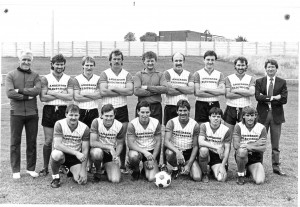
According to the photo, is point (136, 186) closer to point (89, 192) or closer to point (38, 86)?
point (89, 192)

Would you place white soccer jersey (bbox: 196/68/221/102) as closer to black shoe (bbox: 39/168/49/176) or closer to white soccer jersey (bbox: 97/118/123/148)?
white soccer jersey (bbox: 97/118/123/148)

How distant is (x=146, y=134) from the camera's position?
5.51 meters

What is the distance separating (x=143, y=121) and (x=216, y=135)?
108 centimetres

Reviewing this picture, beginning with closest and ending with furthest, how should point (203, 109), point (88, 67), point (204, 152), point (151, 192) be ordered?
1. point (151, 192)
2. point (204, 152)
3. point (88, 67)
4. point (203, 109)

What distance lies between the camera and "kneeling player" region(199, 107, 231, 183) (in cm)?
538

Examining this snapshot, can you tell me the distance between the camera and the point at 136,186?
16.7ft

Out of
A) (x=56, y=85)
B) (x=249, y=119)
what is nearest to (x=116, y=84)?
(x=56, y=85)

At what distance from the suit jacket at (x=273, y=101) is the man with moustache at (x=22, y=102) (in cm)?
327

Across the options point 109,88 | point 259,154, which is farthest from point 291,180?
point 109,88

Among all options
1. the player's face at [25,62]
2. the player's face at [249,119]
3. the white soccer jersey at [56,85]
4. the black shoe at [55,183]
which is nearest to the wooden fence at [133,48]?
the player's face at [25,62]

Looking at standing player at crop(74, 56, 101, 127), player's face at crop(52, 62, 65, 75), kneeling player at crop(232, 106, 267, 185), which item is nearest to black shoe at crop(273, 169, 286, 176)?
kneeling player at crop(232, 106, 267, 185)

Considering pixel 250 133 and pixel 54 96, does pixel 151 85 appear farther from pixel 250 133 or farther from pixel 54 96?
pixel 250 133

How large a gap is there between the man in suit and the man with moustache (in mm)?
3314

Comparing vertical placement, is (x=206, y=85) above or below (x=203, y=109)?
above
